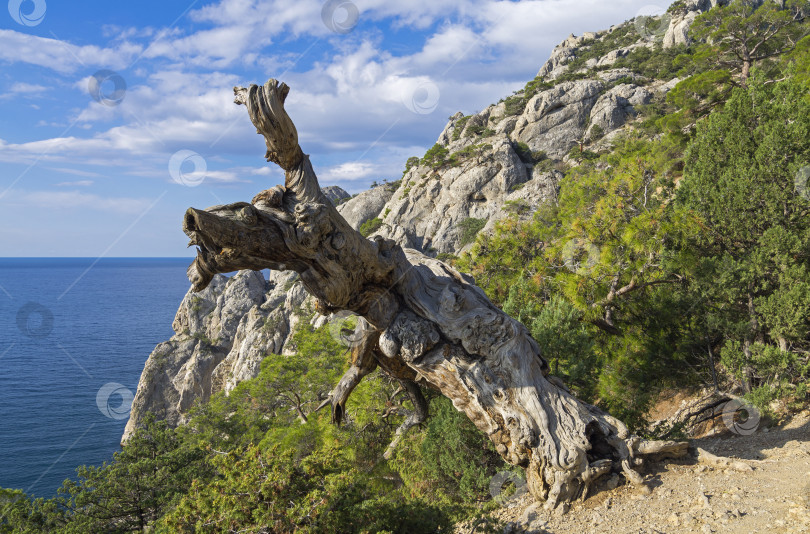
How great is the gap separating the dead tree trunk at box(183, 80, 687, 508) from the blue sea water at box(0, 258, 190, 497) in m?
34.1

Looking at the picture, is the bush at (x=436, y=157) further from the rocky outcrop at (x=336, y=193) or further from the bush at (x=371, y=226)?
the rocky outcrop at (x=336, y=193)

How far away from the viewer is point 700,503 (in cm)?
584

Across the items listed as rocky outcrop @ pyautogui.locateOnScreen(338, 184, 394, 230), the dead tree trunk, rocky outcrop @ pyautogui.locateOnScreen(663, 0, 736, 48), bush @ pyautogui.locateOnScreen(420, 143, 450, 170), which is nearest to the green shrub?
bush @ pyautogui.locateOnScreen(420, 143, 450, 170)

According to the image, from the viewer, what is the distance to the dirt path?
5.39 m

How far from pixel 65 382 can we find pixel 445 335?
2391 inches

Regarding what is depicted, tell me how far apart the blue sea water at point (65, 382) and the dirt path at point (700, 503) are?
35.3 metres

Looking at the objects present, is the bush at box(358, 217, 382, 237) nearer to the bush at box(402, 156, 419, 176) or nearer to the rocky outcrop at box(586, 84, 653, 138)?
the bush at box(402, 156, 419, 176)

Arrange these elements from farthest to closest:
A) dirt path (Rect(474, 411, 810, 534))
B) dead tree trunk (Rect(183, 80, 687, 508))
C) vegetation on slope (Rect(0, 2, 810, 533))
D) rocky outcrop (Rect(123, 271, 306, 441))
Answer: rocky outcrop (Rect(123, 271, 306, 441)) → vegetation on slope (Rect(0, 2, 810, 533)) → dead tree trunk (Rect(183, 80, 687, 508)) → dirt path (Rect(474, 411, 810, 534))

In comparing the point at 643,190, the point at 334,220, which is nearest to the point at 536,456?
the point at 334,220

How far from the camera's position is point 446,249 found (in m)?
46.6

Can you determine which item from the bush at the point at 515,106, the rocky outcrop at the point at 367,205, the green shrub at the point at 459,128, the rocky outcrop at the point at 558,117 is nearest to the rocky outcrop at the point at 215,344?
the rocky outcrop at the point at 367,205

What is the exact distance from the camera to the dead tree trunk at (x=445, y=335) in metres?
5.94

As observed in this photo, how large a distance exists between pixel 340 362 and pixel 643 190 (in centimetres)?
1177

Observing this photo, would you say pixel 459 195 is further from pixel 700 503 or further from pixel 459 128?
pixel 700 503
